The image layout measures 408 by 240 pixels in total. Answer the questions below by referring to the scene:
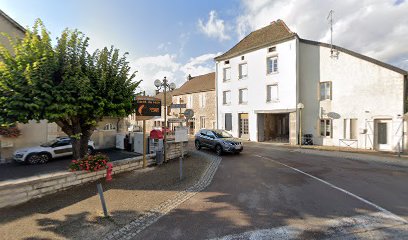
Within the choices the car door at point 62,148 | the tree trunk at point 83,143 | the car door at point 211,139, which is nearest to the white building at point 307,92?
the car door at point 211,139

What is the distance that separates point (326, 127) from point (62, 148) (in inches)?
744

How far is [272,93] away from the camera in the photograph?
64.4 ft

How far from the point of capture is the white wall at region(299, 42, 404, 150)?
1353 centimetres

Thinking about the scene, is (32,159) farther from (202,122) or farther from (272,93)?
(202,122)

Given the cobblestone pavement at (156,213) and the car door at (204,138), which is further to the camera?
the car door at (204,138)

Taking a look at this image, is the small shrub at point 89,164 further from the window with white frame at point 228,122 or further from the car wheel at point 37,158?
the window with white frame at point 228,122

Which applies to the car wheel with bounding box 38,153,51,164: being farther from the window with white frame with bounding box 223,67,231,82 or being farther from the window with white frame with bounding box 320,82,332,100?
the window with white frame with bounding box 320,82,332,100

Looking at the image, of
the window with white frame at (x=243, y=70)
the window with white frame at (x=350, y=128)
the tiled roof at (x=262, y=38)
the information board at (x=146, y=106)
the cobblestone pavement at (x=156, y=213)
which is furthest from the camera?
the window with white frame at (x=243, y=70)

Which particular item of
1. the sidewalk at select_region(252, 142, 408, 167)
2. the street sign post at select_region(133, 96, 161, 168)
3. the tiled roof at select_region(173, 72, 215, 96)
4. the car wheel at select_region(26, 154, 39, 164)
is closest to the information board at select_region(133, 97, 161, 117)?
the street sign post at select_region(133, 96, 161, 168)

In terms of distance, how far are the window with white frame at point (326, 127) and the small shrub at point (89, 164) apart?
16341 mm

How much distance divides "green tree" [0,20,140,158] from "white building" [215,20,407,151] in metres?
14.7

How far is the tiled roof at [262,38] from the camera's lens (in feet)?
62.2

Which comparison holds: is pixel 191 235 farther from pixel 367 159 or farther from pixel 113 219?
pixel 367 159

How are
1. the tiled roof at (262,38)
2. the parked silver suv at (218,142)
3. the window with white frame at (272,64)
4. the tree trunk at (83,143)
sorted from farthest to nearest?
1. the window with white frame at (272,64)
2. the tiled roof at (262,38)
3. the parked silver suv at (218,142)
4. the tree trunk at (83,143)
